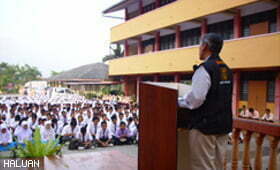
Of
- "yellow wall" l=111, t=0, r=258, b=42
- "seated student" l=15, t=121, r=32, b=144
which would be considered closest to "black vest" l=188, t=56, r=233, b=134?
"seated student" l=15, t=121, r=32, b=144

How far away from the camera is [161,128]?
1.96 m

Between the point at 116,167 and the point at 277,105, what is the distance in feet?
24.8

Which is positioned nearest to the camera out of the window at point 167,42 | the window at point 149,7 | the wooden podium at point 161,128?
the wooden podium at point 161,128

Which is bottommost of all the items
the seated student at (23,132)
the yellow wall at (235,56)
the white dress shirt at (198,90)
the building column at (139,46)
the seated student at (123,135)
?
the seated student at (123,135)

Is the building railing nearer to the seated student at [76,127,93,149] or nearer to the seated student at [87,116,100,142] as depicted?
the seated student at [76,127,93,149]

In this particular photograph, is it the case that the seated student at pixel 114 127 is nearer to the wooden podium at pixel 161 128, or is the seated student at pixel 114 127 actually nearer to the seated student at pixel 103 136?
the seated student at pixel 103 136

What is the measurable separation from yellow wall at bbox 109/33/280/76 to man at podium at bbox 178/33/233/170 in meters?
7.61

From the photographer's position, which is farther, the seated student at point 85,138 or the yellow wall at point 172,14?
the yellow wall at point 172,14

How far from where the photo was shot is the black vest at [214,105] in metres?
1.82

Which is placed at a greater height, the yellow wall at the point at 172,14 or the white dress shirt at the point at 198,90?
the yellow wall at the point at 172,14

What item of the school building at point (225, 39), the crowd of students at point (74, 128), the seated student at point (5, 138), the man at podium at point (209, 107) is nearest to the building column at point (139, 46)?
the school building at point (225, 39)

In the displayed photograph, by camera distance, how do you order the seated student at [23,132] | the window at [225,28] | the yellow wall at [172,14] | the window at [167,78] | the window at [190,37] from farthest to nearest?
the window at [167,78] → the window at [190,37] → the window at [225,28] → the yellow wall at [172,14] → the seated student at [23,132]

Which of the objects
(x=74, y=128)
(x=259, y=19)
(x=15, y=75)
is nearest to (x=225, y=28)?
(x=259, y=19)

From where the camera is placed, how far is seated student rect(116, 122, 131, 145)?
8.55 m
